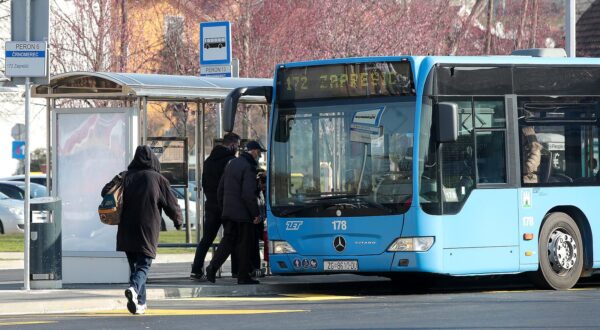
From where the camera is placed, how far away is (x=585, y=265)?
17266mm

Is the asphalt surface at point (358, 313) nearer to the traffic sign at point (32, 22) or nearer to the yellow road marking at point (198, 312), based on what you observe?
the yellow road marking at point (198, 312)

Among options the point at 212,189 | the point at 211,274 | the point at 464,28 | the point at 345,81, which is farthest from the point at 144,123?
the point at 464,28

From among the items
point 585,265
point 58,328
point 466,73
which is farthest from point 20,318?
point 585,265

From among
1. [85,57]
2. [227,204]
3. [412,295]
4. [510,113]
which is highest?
[85,57]

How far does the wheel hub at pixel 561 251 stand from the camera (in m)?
17.0

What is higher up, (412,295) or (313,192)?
(313,192)

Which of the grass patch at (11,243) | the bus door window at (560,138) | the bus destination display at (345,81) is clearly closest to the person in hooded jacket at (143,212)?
the bus destination display at (345,81)

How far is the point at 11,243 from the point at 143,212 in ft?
51.4

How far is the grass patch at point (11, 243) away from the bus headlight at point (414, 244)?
474 inches

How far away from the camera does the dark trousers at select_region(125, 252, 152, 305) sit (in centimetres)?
1413

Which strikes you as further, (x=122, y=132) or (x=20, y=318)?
(x=122, y=132)

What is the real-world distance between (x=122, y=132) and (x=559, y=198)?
17.8 ft

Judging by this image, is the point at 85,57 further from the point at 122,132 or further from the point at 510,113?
the point at 510,113

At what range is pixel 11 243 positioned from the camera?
1157 inches
